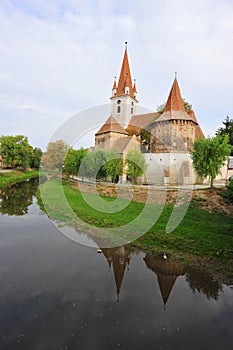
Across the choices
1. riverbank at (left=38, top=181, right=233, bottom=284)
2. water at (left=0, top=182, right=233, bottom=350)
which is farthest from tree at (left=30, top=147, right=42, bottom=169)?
water at (left=0, top=182, right=233, bottom=350)

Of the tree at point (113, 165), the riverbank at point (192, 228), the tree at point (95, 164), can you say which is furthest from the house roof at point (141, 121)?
the riverbank at point (192, 228)

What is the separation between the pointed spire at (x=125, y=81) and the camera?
41625 mm

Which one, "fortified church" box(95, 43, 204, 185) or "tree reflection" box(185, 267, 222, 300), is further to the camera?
"fortified church" box(95, 43, 204, 185)

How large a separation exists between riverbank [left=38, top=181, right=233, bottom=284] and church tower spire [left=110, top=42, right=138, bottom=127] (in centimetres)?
2666

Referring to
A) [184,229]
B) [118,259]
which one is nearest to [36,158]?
[184,229]

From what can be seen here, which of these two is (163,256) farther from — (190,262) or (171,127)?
(171,127)

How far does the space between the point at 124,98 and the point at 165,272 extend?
38.4 m

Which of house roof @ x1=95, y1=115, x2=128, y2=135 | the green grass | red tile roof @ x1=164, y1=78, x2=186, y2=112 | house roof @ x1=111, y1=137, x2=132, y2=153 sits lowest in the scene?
the green grass

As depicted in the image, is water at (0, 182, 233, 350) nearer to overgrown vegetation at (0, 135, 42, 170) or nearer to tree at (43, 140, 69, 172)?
overgrown vegetation at (0, 135, 42, 170)

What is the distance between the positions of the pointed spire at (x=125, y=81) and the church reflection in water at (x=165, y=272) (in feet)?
122

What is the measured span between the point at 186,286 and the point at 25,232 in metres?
9.43

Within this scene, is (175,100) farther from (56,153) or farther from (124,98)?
(56,153)

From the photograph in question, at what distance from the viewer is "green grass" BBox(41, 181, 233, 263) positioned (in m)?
10.3

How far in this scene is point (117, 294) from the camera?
23.5 ft
